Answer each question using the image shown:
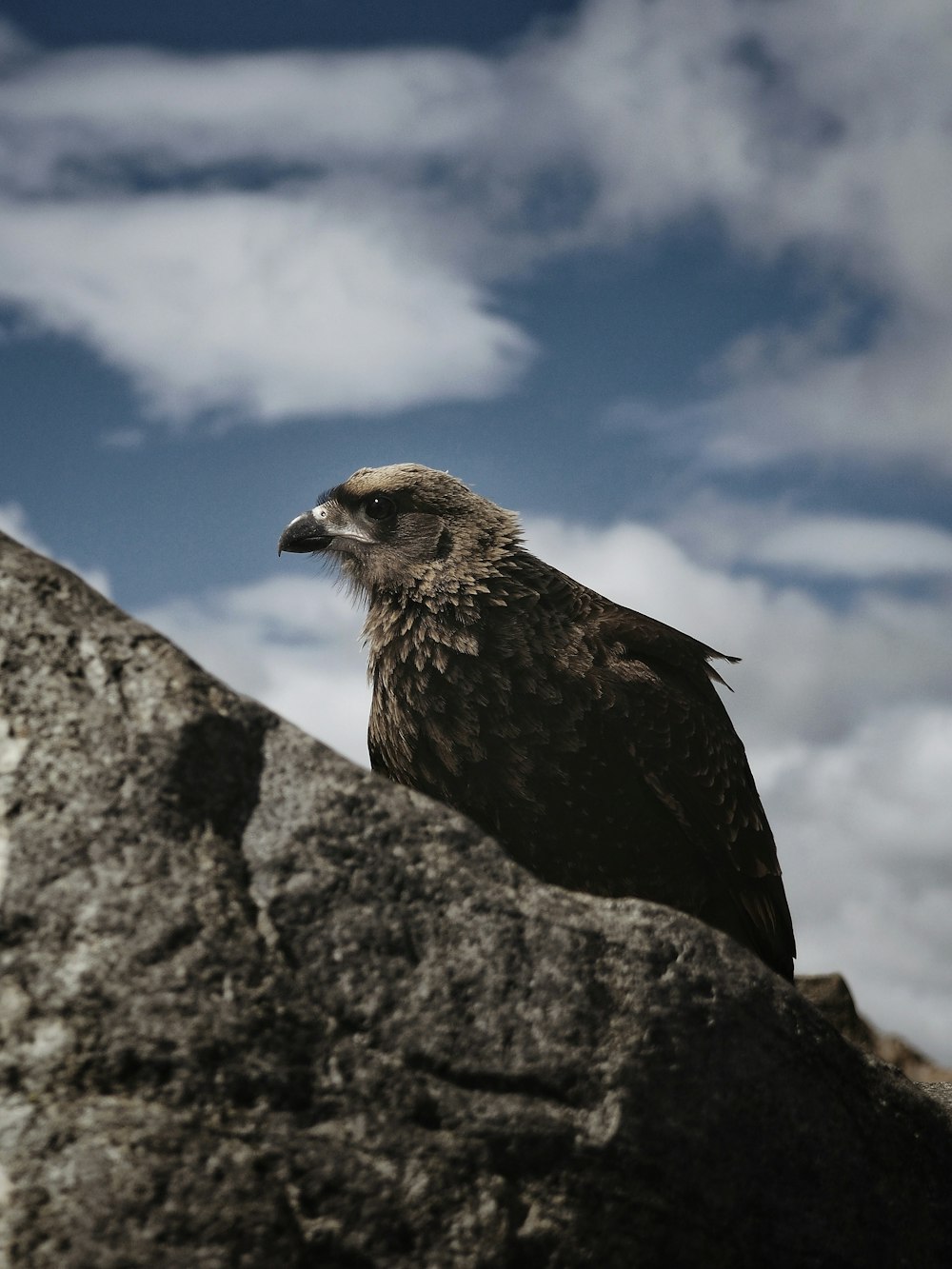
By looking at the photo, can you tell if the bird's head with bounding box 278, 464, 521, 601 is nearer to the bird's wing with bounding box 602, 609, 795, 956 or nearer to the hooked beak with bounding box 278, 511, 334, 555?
the hooked beak with bounding box 278, 511, 334, 555

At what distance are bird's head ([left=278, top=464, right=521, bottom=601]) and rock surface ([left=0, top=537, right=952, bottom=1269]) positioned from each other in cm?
305

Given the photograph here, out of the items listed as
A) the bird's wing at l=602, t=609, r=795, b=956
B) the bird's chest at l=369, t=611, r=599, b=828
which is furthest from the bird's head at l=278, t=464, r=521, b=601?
the bird's wing at l=602, t=609, r=795, b=956

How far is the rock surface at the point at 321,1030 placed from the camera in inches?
107

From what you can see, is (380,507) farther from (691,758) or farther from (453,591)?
(691,758)

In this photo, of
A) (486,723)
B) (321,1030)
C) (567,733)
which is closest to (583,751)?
(567,733)

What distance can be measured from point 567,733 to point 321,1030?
114 inches

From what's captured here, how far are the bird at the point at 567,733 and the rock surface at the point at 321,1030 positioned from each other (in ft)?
6.95

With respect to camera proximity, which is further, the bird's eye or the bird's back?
the bird's eye

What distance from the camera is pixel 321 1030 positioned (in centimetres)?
289

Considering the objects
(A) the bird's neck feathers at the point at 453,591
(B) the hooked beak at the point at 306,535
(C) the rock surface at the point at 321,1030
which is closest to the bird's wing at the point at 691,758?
(A) the bird's neck feathers at the point at 453,591

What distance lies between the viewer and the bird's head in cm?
630

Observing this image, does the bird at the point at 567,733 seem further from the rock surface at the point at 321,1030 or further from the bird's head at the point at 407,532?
the rock surface at the point at 321,1030

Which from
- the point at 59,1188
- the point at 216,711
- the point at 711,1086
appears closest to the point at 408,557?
the point at 216,711

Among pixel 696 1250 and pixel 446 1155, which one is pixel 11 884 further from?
pixel 696 1250
